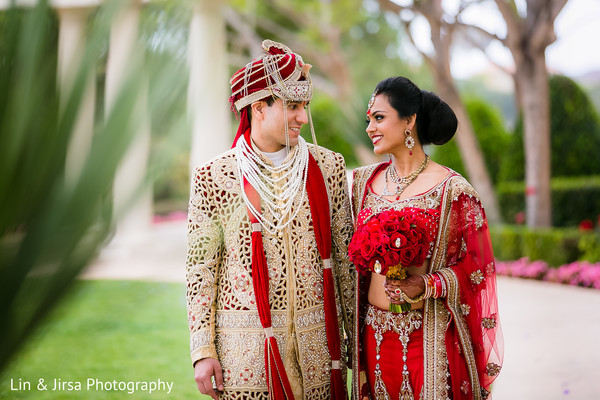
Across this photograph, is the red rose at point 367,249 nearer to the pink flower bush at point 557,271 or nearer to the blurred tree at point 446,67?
the pink flower bush at point 557,271

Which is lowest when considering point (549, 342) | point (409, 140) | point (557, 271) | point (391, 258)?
point (549, 342)

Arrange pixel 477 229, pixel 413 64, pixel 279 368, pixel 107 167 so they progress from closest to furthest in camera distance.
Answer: pixel 107 167, pixel 279 368, pixel 477 229, pixel 413 64

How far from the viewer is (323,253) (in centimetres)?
251

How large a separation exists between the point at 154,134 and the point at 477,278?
7.12 ft

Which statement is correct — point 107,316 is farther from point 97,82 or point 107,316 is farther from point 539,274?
point 539,274

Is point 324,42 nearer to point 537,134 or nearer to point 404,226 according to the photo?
point 537,134

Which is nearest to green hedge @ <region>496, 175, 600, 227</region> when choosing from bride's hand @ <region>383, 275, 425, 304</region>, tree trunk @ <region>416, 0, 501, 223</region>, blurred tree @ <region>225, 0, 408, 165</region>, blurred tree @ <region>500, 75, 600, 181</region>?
tree trunk @ <region>416, 0, 501, 223</region>

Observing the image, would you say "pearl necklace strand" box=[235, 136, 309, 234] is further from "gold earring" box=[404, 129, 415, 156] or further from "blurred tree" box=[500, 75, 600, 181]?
"blurred tree" box=[500, 75, 600, 181]

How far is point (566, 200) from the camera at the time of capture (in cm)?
962

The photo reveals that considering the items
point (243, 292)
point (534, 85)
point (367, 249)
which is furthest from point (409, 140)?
point (534, 85)

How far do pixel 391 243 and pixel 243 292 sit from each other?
647 mm

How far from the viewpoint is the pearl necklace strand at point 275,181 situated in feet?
8.23

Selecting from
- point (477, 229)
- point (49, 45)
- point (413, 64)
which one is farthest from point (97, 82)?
point (413, 64)

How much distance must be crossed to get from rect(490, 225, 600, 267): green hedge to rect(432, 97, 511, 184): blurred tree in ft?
13.7
